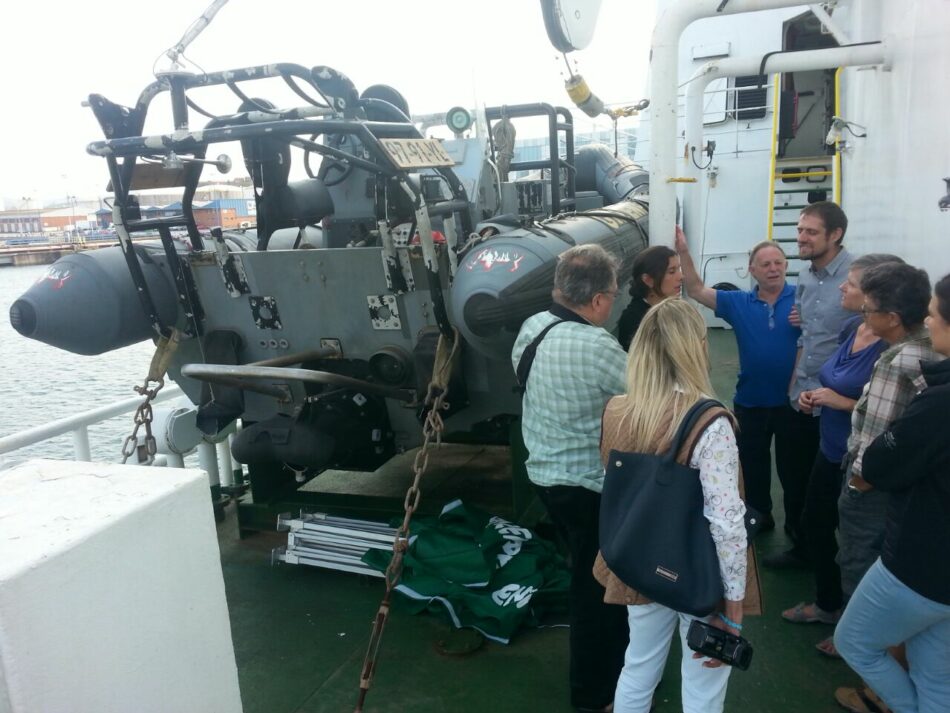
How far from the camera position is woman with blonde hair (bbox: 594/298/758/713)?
5.88ft

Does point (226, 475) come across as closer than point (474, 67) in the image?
Yes

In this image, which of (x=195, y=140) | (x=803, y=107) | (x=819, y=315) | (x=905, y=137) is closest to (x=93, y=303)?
(x=195, y=140)

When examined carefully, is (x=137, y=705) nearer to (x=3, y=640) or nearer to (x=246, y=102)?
(x=3, y=640)

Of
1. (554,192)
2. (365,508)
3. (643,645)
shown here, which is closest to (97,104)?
(365,508)

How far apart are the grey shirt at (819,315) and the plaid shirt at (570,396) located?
1.11m

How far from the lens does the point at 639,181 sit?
7832 millimetres

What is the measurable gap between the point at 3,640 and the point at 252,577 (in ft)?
9.62

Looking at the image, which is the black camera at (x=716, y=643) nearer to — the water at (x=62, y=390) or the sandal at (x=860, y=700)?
the sandal at (x=860, y=700)

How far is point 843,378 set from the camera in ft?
8.49

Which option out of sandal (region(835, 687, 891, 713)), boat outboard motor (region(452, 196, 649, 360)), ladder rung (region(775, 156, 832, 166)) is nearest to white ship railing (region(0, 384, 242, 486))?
boat outboard motor (region(452, 196, 649, 360))

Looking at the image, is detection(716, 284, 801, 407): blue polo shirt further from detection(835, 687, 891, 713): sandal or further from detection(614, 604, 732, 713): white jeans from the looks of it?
detection(614, 604, 732, 713): white jeans

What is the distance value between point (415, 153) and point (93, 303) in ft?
5.96

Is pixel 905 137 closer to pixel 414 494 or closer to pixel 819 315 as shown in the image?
pixel 819 315

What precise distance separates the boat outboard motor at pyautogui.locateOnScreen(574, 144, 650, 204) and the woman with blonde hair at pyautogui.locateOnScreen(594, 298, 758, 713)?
19.8 feet
